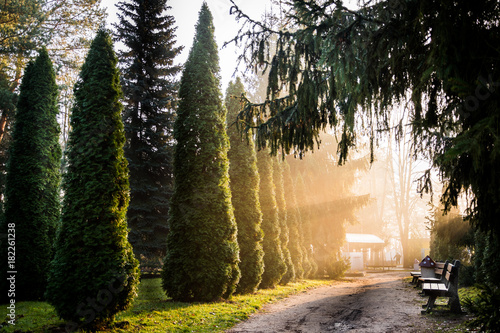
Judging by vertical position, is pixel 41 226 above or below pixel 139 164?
below

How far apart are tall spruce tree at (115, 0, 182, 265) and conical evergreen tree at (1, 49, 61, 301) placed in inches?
164

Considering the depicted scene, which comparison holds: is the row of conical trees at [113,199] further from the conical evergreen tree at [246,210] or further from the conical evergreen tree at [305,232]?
the conical evergreen tree at [305,232]

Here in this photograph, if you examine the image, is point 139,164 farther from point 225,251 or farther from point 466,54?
point 466,54

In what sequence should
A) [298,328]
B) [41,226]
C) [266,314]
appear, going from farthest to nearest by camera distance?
1. [41,226]
2. [266,314]
3. [298,328]

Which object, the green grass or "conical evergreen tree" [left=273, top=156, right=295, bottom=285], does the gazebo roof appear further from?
the green grass

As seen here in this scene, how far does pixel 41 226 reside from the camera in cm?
923

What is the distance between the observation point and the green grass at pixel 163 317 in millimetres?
5914

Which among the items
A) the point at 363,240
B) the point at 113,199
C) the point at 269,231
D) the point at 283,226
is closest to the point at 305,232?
the point at 283,226

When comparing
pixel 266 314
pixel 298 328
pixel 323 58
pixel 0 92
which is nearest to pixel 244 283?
pixel 266 314

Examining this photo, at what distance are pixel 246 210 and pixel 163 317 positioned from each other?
5.50 metres

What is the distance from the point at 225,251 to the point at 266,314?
207 centimetres

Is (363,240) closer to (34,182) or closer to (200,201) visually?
(200,201)

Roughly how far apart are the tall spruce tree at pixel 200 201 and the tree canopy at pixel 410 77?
156 inches

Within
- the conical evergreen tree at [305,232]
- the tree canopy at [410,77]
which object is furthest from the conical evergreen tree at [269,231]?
the tree canopy at [410,77]
